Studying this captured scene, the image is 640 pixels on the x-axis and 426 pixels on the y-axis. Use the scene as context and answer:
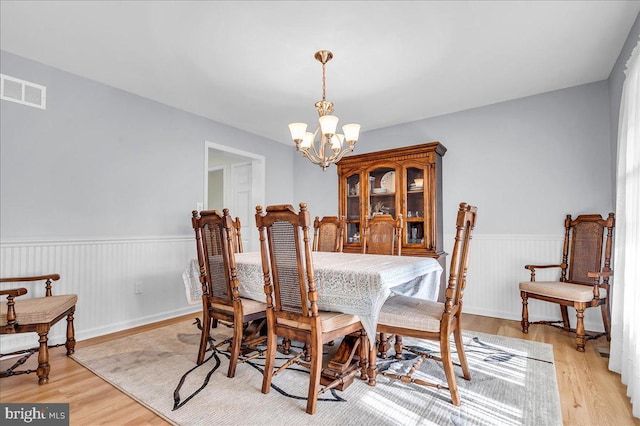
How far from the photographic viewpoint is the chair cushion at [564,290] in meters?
2.64

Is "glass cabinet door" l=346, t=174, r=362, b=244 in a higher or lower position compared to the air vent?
lower

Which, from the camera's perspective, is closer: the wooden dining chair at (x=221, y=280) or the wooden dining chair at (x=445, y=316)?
the wooden dining chair at (x=445, y=316)

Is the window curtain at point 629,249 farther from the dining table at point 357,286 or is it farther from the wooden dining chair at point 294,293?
the wooden dining chair at point 294,293

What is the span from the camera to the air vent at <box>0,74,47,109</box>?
8.56 feet

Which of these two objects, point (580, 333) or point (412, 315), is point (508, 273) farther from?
point (412, 315)

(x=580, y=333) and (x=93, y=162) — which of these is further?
(x=93, y=162)

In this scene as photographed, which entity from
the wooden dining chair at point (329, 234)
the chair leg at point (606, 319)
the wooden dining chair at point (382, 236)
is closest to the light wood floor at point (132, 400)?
the chair leg at point (606, 319)

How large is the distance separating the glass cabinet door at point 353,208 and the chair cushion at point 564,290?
6.32 feet

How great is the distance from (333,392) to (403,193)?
8.19ft

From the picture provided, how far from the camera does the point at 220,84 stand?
3131mm

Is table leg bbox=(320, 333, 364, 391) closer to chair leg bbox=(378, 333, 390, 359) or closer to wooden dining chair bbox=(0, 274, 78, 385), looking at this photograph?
chair leg bbox=(378, 333, 390, 359)

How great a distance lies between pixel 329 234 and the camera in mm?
3408

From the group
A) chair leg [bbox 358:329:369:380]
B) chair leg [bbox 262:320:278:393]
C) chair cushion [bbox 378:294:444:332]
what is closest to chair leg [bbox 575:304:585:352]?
chair cushion [bbox 378:294:444:332]

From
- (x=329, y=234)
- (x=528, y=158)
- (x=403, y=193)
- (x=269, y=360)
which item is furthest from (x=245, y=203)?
(x=528, y=158)
